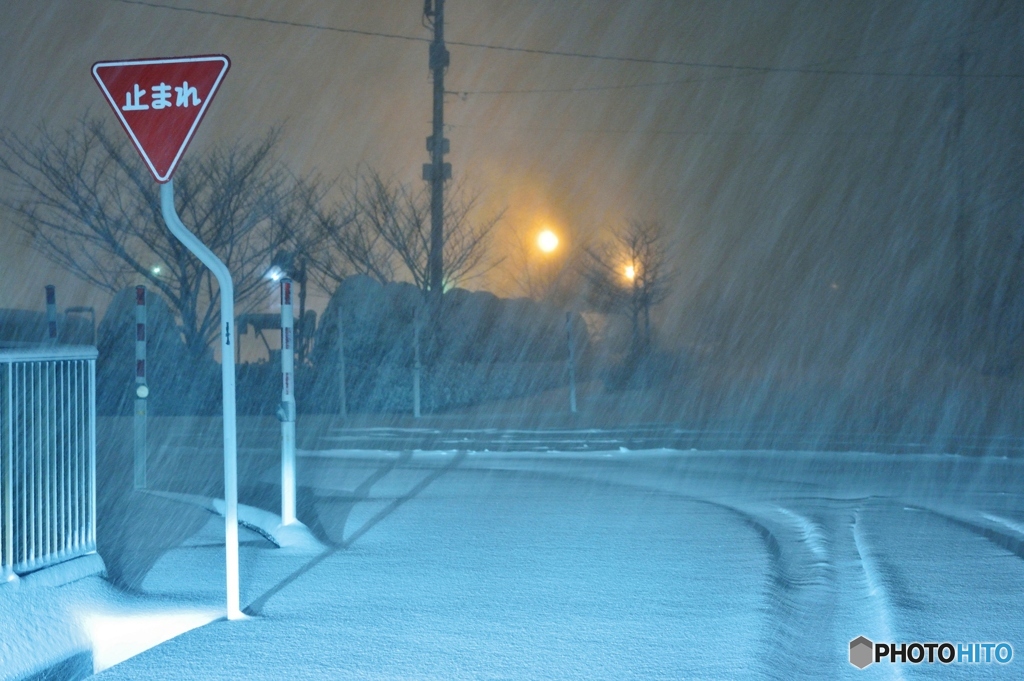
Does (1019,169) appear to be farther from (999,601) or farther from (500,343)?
(999,601)

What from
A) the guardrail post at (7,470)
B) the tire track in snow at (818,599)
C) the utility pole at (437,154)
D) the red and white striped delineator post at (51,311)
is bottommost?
the tire track in snow at (818,599)

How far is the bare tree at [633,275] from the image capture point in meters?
36.8

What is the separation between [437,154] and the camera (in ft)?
78.4

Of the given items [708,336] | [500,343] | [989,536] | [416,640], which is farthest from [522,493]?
[708,336]

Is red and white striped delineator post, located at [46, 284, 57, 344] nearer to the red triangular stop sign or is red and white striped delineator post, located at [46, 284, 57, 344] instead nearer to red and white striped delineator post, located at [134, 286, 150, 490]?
red and white striped delineator post, located at [134, 286, 150, 490]

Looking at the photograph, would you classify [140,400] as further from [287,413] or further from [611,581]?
[611,581]

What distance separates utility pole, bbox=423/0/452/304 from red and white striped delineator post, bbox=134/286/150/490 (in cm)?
1277

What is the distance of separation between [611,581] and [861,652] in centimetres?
183

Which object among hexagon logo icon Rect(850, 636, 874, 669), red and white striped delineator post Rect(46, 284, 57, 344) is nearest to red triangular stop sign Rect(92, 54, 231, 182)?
hexagon logo icon Rect(850, 636, 874, 669)

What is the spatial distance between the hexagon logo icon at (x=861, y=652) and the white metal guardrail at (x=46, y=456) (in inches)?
162

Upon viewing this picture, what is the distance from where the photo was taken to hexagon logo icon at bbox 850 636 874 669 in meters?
4.61

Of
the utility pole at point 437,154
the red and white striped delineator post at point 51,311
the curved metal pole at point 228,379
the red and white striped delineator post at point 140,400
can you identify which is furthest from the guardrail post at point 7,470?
the utility pole at point 437,154

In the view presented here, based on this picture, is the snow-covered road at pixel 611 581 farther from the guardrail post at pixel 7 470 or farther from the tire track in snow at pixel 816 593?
the guardrail post at pixel 7 470

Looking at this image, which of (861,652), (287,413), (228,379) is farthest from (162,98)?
(861,652)
